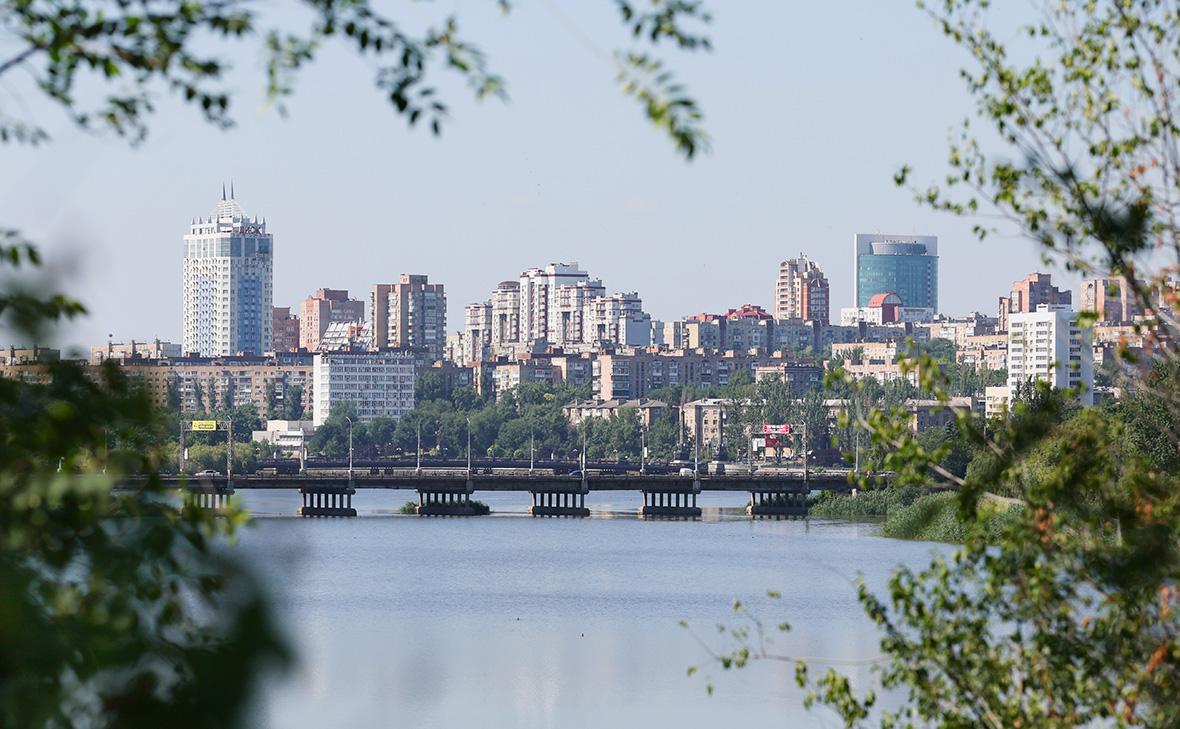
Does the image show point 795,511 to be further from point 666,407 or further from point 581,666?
point 666,407

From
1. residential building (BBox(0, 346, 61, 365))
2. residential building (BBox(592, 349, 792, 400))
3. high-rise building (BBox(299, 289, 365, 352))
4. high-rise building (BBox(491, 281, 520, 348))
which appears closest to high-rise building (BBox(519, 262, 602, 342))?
high-rise building (BBox(491, 281, 520, 348))

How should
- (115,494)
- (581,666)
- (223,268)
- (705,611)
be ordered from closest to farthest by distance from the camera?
1. (115,494)
2. (581,666)
3. (705,611)
4. (223,268)

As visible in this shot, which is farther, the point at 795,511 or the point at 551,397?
the point at 551,397

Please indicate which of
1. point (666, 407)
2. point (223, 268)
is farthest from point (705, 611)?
point (223, 268)

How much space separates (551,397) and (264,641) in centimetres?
12896

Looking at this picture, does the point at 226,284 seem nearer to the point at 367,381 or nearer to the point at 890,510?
the point at 367,381

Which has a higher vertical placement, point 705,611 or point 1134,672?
point 1134,672

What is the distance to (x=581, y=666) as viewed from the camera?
24469 mm

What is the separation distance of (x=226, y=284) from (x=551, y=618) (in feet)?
539

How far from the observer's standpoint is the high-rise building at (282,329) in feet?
632

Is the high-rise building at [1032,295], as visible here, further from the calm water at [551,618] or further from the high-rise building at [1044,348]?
the calm water at [551,618]

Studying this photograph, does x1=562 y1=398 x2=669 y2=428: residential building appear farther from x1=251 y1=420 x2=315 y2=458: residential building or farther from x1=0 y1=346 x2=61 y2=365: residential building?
x1=0 y1=346 x2=61 y2=365: residential building

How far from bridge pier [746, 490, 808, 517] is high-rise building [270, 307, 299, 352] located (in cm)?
12948

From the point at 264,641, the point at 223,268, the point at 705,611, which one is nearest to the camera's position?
the point at 264,641
